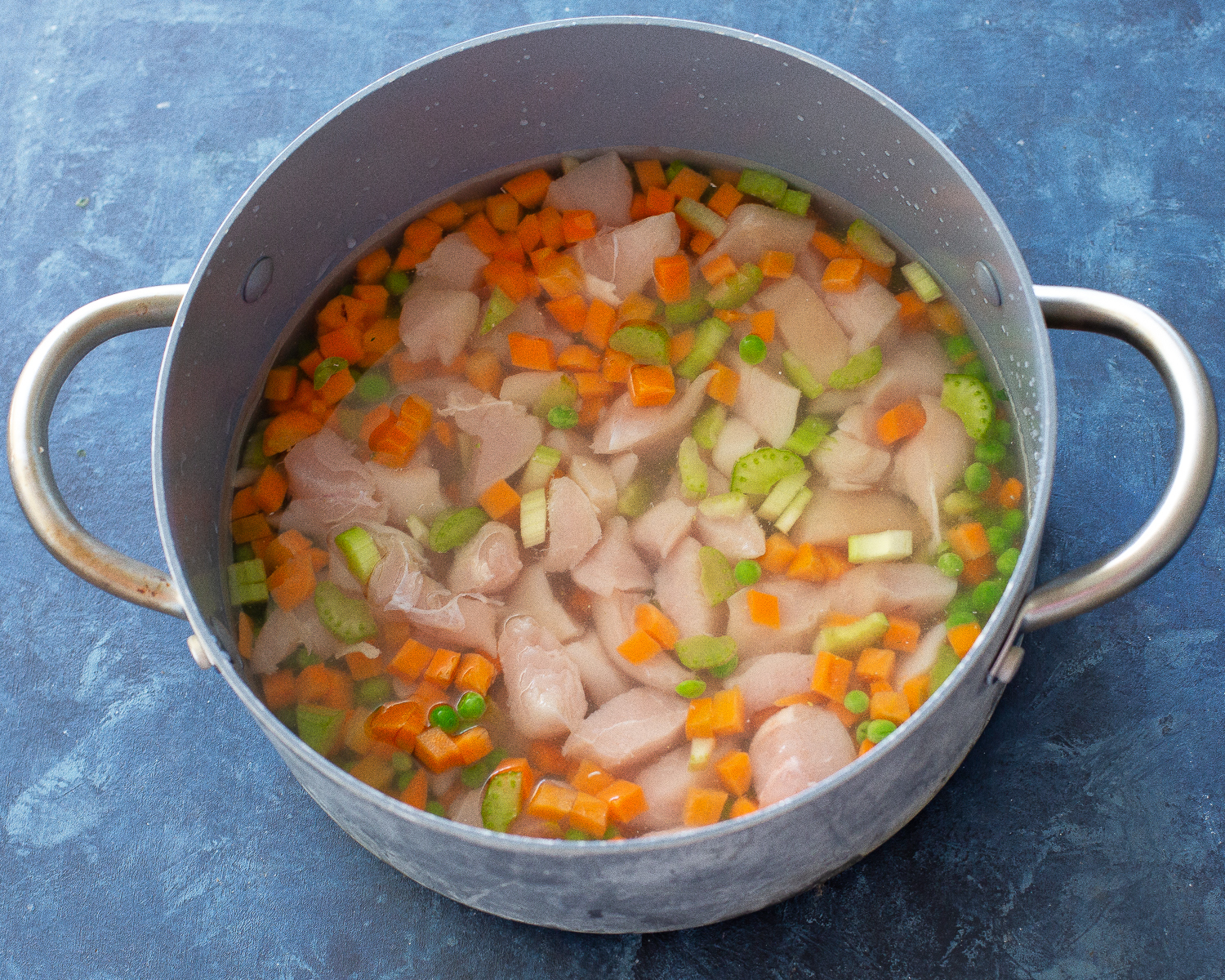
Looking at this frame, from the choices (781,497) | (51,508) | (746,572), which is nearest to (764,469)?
(781,497)

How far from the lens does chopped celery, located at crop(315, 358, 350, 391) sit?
174cm

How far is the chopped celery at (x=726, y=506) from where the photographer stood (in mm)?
1593

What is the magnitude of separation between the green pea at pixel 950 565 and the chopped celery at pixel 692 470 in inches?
13.7

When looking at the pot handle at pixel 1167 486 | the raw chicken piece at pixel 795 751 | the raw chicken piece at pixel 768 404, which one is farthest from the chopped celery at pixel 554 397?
the pot handle at pixel 1167 486

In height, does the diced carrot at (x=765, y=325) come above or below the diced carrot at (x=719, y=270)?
below

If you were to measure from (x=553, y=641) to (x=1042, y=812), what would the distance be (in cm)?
73

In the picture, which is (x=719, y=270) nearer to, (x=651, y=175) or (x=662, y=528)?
(x=651, y=175)

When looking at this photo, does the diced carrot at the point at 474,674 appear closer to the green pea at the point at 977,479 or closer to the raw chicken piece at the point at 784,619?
the raw chicken piece at the point at 784,619

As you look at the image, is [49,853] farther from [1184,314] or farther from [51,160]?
[1184,314]

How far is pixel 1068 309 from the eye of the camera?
1271 millimetres

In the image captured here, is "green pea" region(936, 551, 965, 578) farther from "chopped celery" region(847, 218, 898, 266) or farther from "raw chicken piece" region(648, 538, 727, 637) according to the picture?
"chopped celery" region(847, 218, 898, 266)

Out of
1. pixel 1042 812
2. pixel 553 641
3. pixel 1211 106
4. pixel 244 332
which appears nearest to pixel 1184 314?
pixel 1211 106

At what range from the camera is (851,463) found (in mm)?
1600

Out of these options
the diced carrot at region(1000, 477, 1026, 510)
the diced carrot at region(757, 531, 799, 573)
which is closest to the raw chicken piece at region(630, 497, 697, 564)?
the diced carrot at region(757, 531, 799, 573)
